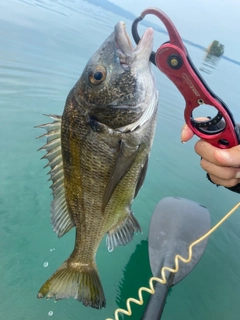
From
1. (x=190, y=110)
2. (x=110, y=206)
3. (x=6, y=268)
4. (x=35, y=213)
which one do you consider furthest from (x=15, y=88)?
(x=190, y=110)

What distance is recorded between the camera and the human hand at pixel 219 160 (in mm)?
1281

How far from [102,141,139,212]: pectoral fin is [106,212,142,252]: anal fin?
0.31m

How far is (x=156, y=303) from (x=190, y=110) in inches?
52.0

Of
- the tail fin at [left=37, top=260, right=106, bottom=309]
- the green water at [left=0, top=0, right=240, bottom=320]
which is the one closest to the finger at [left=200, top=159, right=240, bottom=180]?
the tail fin at [left=37, top=260, right=106, bottom=309]

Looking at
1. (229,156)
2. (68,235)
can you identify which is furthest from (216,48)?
(229,156)

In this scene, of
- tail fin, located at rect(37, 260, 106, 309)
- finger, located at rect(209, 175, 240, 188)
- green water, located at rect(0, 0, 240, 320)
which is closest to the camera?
finger, located at rect(209, 175, 240, 188)

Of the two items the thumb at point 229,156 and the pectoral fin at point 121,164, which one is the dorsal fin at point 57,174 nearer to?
the pectoral fin at point 121,164

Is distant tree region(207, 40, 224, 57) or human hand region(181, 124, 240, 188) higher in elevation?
human hand region(181, 124, 240, 188)

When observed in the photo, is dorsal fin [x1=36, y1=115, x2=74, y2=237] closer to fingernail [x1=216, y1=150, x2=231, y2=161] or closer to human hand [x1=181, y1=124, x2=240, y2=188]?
human hand [x1=181, y1=124, x2=240, y2=188]

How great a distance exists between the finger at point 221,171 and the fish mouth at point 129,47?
587mm

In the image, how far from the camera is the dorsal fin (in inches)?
61.4

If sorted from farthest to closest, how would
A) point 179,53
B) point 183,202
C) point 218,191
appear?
point 218,191 → point 183,202 → point 179,53

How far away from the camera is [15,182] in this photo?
3.12 m

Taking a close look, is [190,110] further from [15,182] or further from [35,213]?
[15,182]
